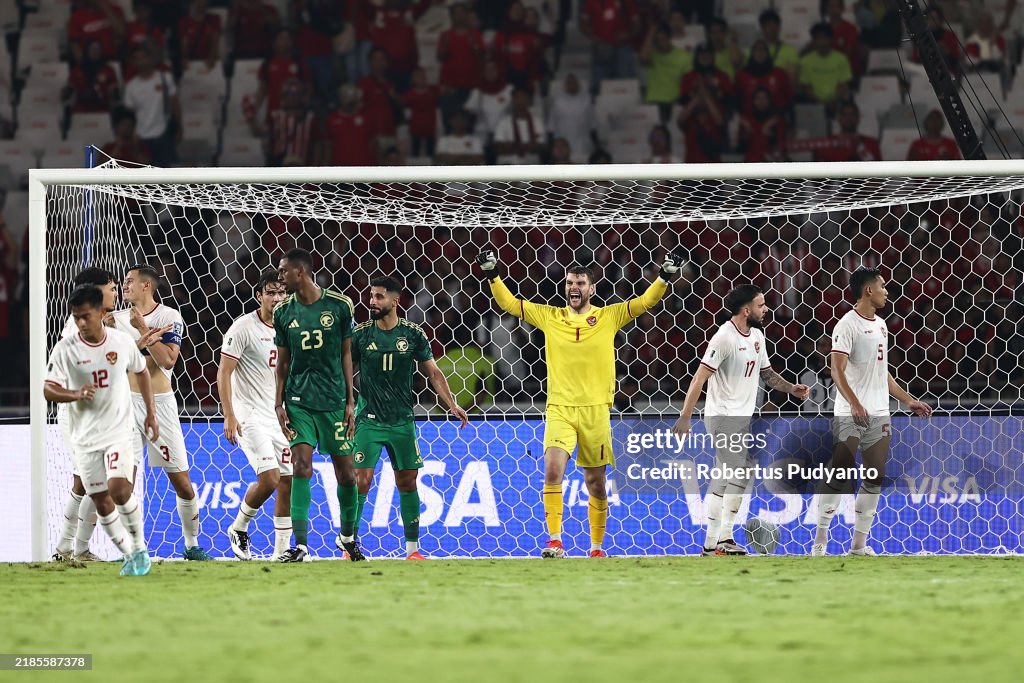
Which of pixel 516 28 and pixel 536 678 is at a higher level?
pixel 516 28

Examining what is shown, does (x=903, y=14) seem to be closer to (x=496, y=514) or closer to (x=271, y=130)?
(x=496, y=514)

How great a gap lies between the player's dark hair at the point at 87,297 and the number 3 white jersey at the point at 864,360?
14.7 feet

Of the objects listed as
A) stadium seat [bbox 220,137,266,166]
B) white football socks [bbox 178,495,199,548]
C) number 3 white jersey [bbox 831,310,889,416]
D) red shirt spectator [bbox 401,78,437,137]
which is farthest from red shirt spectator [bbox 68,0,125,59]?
number 3 white jersey [bbox 831,310,889,416]

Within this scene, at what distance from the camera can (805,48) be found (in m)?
14.5

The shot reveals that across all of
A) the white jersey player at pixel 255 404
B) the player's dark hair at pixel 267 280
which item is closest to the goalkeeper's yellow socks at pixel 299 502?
the white jersey player at pixel 255 404

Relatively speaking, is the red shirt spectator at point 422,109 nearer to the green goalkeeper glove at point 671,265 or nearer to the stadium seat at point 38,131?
the stadium seat at point 38,131

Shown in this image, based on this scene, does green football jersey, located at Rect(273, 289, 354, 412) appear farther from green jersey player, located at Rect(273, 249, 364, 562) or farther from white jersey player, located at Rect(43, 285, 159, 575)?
white jersey player, located at Rect(43, 285, 159, 575)

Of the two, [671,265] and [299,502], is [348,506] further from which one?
[671,265]

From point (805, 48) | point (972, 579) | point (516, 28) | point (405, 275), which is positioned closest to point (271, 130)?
point (516, 28)

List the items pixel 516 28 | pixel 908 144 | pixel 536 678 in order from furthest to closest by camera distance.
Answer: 1. pixel 516 28
2. pixel 908 144
3. pixel 536 678

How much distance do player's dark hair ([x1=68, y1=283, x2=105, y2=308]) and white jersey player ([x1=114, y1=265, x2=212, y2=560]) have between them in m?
1.42

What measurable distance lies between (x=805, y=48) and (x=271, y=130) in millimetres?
5581

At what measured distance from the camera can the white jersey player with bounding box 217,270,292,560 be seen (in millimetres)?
8531

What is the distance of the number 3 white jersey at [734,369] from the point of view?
886 centimetres
